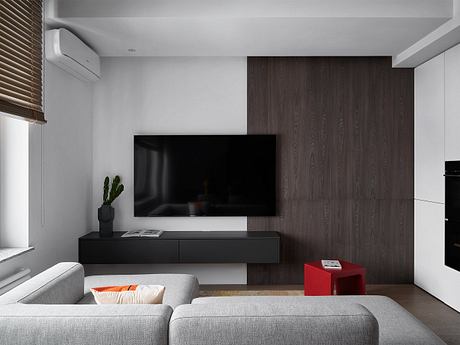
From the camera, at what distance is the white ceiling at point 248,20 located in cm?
329

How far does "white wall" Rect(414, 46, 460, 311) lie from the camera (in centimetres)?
380

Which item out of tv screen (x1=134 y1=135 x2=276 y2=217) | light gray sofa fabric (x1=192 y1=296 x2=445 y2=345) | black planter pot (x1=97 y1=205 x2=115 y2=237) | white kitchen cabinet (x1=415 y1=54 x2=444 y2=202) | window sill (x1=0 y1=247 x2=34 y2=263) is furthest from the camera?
tv screen (x1=134 y1=135 x2=276 y2=217)

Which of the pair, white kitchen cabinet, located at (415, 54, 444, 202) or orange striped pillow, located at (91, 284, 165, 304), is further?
white kitchen cabinet, located at (415, 54, 444, 202)

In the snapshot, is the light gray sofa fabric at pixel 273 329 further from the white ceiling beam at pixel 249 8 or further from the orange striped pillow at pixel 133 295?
the white ceiling beam at pixel 249 8

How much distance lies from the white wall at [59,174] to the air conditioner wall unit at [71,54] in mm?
94

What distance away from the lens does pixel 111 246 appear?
4.13 m

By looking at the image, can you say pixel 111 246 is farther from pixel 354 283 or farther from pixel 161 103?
pixel 354 283

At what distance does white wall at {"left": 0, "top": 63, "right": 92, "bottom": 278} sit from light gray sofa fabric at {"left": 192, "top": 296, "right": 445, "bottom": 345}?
1536mm

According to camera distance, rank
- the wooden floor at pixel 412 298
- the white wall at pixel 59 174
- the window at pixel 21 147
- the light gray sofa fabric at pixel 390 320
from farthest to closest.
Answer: the wooden floor at pixel 412 298
the white wall at pixel 59 174
the window at pixel 21 147
the light gray sofa fabric at pixel 390 320

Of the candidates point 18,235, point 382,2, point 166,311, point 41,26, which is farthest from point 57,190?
point 382,2

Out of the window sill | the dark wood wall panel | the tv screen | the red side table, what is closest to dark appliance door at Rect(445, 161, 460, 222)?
the dark wood wall panel

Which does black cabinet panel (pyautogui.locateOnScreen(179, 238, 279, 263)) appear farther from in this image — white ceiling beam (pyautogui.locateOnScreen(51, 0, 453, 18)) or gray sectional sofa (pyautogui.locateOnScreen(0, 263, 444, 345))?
gray sectional sofa (pyautogui.locateOnScreen(0, 263, 444, 345))

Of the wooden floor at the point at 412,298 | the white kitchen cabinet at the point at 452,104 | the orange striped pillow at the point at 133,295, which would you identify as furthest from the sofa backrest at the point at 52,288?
the white kitchen cabinet at the point at 452,104

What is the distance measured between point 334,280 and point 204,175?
5.51 ft
